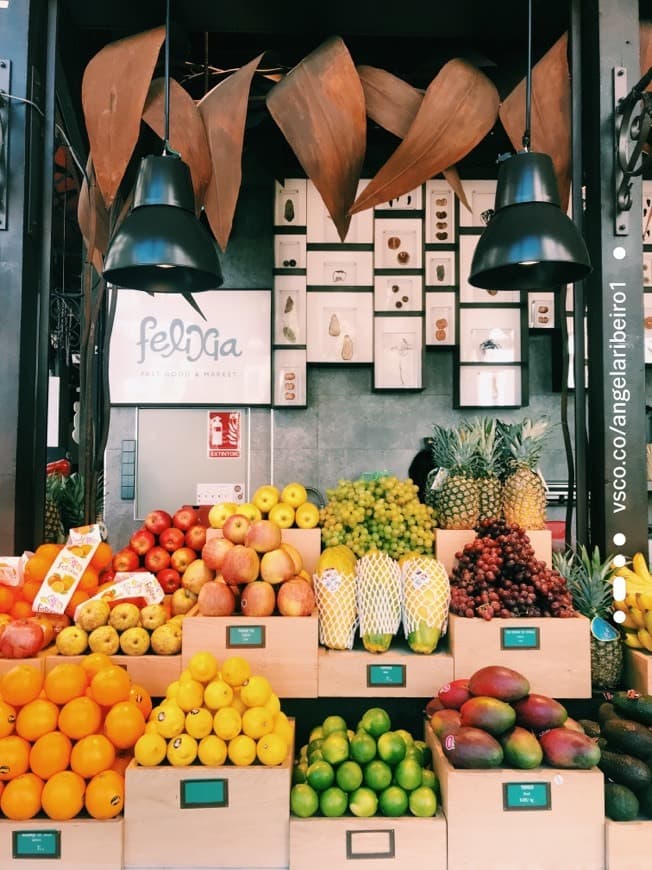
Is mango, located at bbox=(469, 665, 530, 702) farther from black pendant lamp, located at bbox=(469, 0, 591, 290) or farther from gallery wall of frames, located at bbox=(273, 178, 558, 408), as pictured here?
gallery wall of frames, located at bbox=(273, 178, 558, 408)

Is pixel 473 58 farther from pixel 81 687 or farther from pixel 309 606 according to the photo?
pixel 81 687

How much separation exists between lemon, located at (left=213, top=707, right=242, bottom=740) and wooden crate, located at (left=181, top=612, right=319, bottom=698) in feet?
0.86

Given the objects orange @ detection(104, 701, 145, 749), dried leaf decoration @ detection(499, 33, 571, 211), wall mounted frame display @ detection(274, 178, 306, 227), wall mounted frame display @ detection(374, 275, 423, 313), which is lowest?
orange @ detection(104, 701, 145, 749)

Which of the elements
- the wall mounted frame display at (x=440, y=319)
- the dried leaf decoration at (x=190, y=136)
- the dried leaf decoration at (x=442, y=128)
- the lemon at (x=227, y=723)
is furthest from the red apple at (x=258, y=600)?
the wall mounted frame display at (x=440, y=319)

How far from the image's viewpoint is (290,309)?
16.9ft

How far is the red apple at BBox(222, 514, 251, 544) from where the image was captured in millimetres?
2375

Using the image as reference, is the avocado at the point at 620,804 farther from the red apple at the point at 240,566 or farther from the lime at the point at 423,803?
the red apple at the point at 240,566

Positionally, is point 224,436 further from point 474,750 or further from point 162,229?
point 474,750

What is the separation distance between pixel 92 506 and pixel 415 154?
2.29m

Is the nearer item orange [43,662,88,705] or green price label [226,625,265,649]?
orange [43,662,88,705]

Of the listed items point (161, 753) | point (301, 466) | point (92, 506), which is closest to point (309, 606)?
point (161, 753)

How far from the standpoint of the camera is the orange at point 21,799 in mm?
1729

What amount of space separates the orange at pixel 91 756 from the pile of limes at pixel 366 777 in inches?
21.3

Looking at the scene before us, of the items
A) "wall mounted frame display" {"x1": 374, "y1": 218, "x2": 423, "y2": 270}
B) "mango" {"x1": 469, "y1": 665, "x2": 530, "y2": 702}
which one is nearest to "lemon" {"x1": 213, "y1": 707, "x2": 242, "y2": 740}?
"mango" {"x1": 469, "y1": 665, "x2": 530, "y2": 702}
